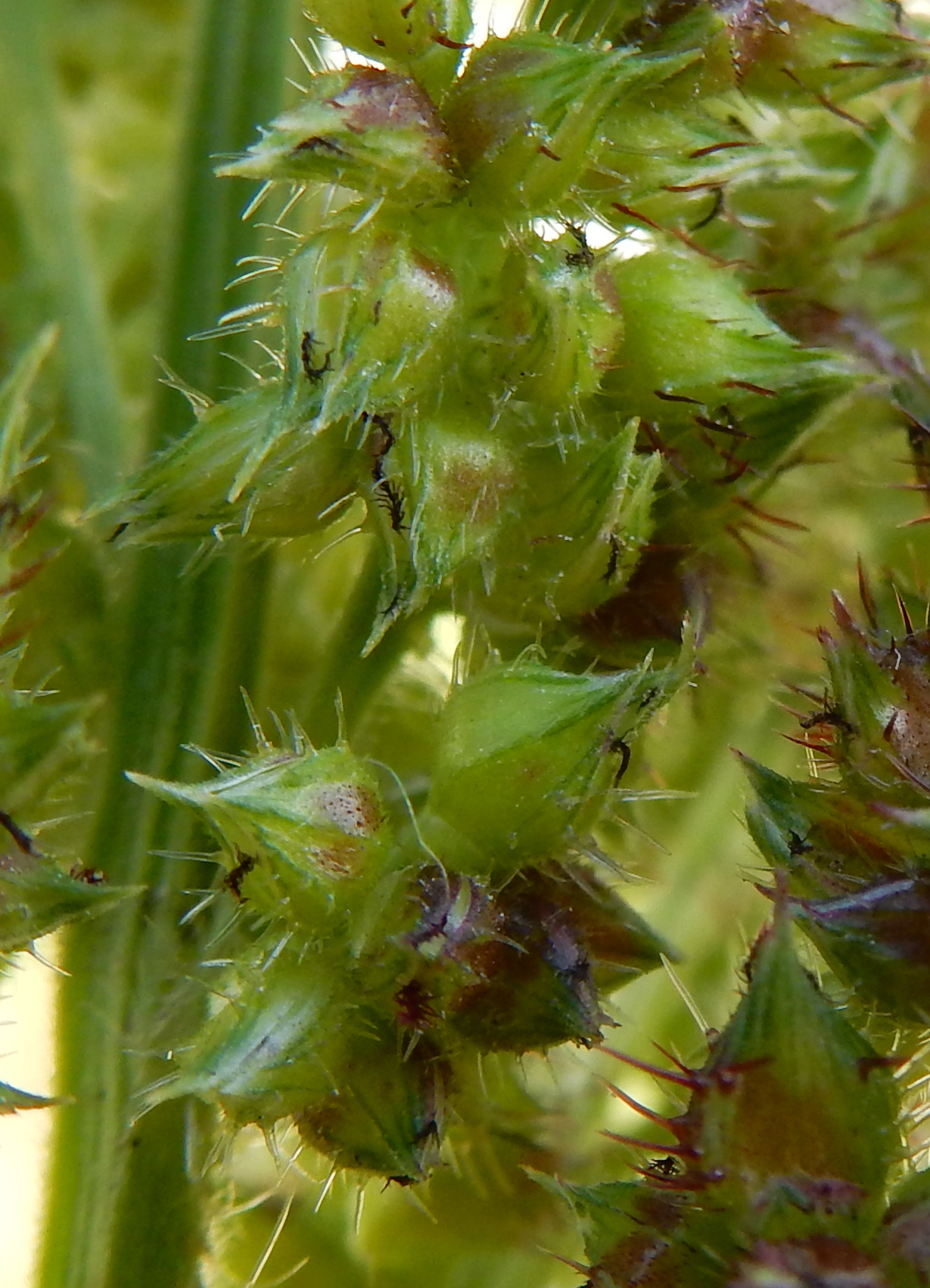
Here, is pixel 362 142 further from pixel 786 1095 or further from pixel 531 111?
pixel 786 1095

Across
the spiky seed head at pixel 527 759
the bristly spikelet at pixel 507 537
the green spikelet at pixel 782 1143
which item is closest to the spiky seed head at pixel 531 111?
the bristly spikelet at pixel 507 537

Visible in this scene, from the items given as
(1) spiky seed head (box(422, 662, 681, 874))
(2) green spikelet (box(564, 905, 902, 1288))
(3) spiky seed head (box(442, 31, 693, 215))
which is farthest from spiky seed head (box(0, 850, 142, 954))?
(3) spiky seed head (box(442, 31, 693, 215))

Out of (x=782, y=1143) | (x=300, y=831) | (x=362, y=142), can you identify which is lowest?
(x=782, y=1143)

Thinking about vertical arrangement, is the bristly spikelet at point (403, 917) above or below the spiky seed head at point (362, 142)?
below

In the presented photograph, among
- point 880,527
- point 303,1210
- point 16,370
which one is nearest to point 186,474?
point 16,370

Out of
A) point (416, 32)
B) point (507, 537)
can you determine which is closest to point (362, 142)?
point (416, 32)

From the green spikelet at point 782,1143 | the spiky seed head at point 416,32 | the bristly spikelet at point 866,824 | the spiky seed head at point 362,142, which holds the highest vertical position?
the spiky seed head at point 416,32

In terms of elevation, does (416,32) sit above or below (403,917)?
above

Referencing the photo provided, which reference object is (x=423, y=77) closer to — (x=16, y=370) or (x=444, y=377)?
(x=444, y=377)

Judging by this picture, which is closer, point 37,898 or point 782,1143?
point 782,1143

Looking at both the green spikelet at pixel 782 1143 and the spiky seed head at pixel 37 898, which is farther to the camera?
the spiky seed head at pixel 37 898

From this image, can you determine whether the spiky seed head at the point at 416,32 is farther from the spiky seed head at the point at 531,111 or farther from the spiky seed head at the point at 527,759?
the spiky seed head at the point at 527,759
